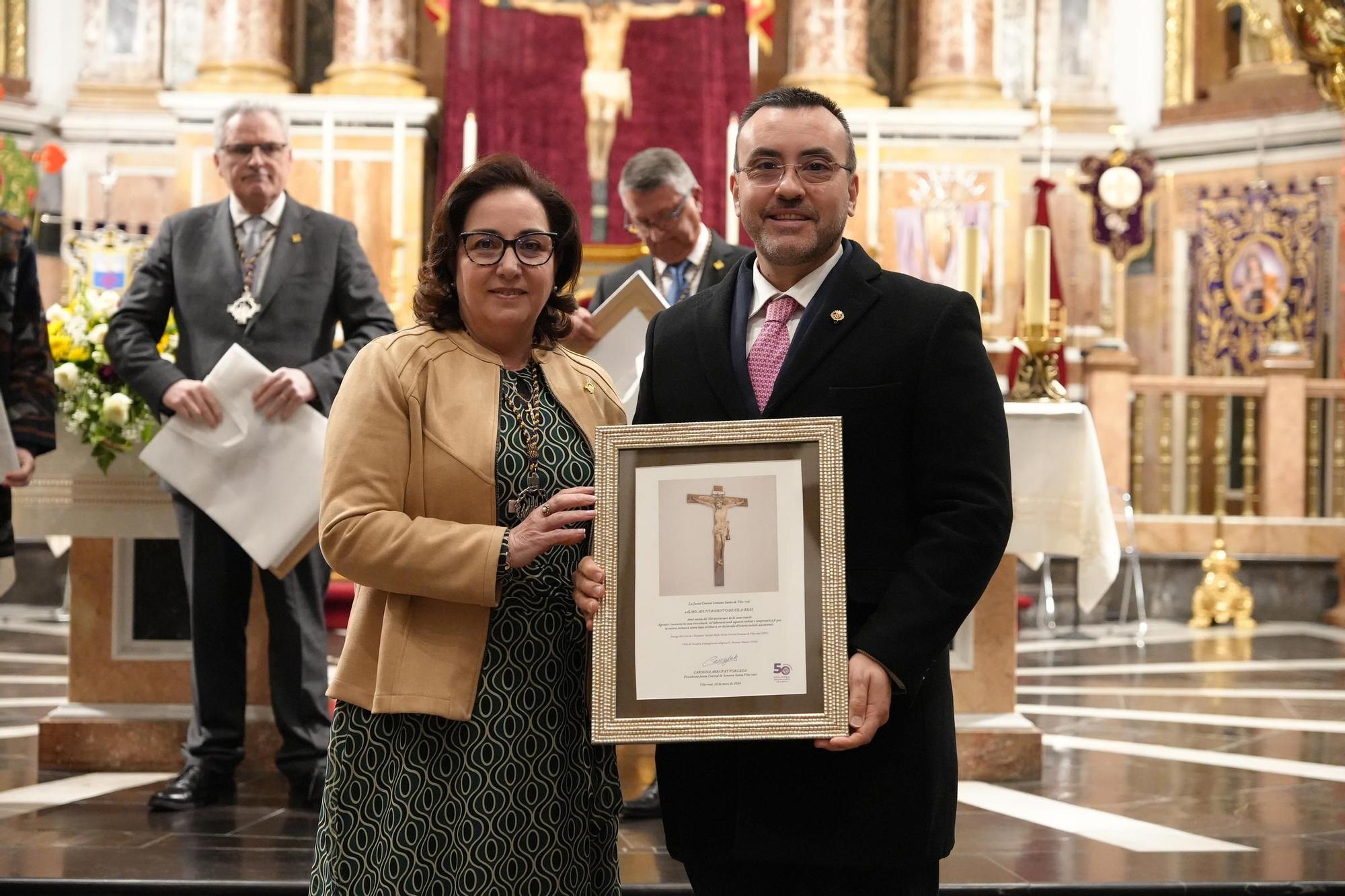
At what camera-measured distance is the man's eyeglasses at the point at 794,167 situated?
79.0 inches

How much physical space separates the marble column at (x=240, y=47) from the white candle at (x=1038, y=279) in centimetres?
805

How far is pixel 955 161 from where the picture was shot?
11.4 meters

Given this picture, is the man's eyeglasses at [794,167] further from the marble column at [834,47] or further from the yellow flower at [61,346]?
the marble column at [834,47]

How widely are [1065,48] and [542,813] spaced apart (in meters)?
11.9

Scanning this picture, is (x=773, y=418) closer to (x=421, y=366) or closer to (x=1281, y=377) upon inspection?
(x=421, y=366)

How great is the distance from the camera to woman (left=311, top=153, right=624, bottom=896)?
2098mm

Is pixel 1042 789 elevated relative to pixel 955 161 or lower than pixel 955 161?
lower

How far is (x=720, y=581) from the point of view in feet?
6.24

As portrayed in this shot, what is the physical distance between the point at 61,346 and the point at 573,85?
Answer: 7.89 m

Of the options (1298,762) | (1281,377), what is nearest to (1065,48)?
(1281,377)

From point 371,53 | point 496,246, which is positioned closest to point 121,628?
point 496,246

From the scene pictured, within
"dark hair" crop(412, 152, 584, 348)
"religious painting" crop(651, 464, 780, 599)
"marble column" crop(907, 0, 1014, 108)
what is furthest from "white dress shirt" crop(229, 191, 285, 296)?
"marble column" crop(907, 0, 1014, 108)

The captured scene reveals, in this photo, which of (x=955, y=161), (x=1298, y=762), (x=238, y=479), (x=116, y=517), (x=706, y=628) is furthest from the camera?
(x=955, y=161)

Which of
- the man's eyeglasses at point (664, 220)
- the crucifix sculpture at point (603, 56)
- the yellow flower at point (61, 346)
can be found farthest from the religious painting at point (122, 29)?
the man's eyeglasses at point (664, 220)
